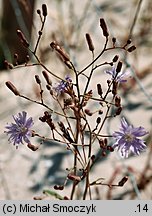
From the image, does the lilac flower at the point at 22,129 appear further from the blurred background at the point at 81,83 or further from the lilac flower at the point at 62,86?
the blurred background at the point at 81,83

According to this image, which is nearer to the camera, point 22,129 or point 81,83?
point 22,129

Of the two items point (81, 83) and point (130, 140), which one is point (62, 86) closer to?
point (130, 140)

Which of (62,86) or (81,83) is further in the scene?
(81,83)

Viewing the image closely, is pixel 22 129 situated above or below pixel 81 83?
below

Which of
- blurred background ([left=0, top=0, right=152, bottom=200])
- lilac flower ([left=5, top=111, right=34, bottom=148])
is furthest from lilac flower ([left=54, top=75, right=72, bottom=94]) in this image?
blurred background ([left=0, top=0, right=152, bottom=200])

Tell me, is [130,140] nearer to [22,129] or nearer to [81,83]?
[22,129]

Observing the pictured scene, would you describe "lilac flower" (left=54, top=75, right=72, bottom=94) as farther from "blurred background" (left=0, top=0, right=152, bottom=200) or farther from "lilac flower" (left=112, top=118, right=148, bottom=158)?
"blurred background" (left=0, top=0, right=152, bottom=200)

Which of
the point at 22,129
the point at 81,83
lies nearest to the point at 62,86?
the point at 22,129

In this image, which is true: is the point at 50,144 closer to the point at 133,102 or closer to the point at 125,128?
the point at 133,102

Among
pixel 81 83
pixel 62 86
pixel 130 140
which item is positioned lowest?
pixel 130 140
